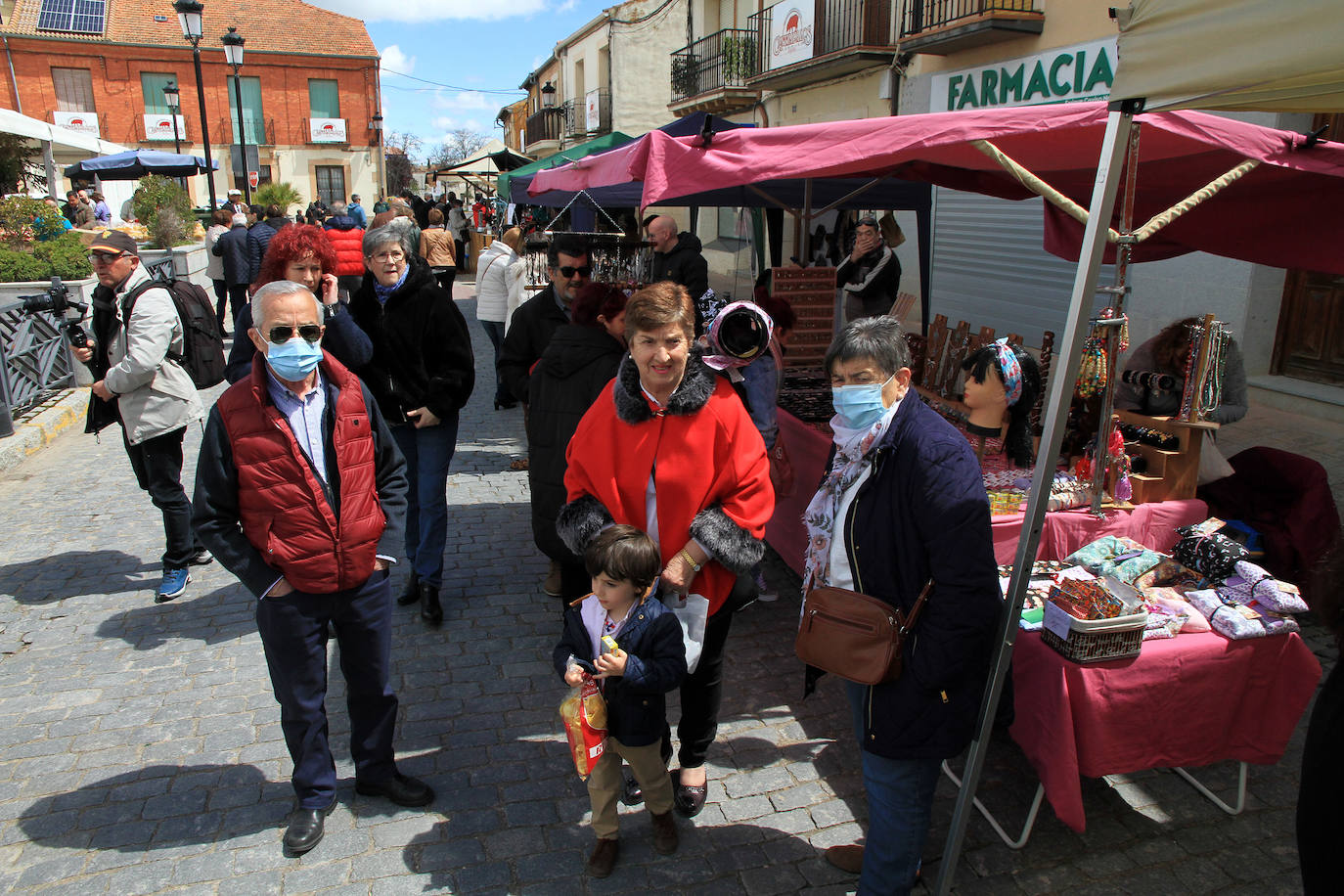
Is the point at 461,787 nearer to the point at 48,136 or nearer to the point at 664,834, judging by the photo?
the point at 664,834

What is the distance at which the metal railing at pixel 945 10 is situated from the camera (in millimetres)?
10906

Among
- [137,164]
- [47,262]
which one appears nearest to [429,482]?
[47,262]

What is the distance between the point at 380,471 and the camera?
9.90 ft

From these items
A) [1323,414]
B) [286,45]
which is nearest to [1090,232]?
[1323,414]

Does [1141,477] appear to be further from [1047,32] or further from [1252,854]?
[1047,32]

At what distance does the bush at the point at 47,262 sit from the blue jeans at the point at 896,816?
10.5 m

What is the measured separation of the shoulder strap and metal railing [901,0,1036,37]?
10.8 metres

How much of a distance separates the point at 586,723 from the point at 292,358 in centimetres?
147

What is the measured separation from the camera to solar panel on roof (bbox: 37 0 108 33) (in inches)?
1564

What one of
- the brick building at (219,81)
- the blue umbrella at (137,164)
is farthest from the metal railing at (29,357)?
the brick building at (219,81)

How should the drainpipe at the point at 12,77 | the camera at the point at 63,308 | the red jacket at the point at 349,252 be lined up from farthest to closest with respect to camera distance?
the drainpipe at the point at 12,77
the red jacket at the point at 349,252
the camera at the point at 63,308

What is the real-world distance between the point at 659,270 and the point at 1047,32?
290 inches

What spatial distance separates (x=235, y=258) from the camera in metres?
10.8

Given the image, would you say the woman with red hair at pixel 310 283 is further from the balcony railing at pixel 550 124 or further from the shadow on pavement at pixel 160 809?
the balcony railing at pixel 550 124
